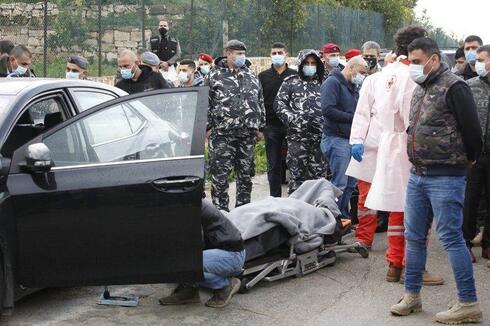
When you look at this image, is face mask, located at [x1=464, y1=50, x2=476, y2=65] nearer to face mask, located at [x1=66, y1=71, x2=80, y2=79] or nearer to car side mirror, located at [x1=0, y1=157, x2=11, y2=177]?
face mask, located at [x1=66, y1=71, x2=80, y2=79]

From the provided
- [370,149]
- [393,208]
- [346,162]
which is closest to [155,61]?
[346,162]

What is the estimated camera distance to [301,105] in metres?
9.95

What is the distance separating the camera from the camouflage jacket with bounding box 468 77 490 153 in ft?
26.3

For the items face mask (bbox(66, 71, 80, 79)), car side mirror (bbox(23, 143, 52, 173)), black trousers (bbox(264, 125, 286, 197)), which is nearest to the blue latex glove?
black trousers (bbox(264, 125, 286, 197))

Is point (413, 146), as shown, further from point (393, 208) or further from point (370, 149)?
point (370, 149)

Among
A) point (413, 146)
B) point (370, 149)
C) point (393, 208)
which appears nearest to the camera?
point (413, 146)

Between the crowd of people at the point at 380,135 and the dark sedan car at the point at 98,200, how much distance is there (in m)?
0.63

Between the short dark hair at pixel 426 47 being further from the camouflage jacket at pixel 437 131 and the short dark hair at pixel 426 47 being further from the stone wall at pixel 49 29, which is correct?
the stone wall at pixel 49 29

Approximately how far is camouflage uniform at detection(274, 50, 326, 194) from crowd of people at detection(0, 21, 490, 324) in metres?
0.01

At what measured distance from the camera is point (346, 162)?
30.9 feet

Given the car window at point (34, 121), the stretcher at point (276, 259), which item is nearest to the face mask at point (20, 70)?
the car window at point (34, 121)

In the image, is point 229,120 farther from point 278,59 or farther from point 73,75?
point 73,75

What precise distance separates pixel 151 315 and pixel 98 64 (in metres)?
9.89

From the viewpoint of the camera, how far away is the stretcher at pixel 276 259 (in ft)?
23.5
